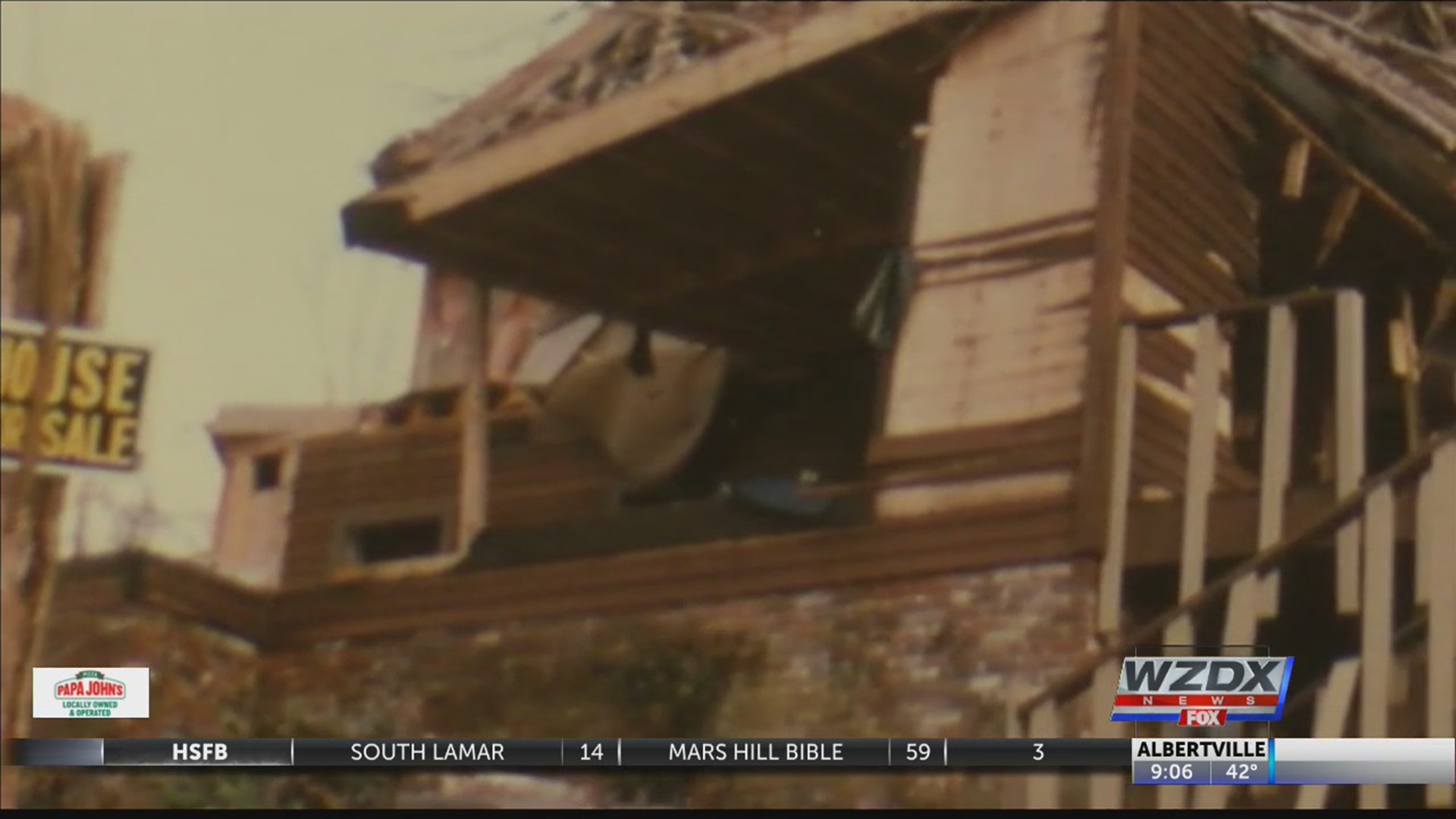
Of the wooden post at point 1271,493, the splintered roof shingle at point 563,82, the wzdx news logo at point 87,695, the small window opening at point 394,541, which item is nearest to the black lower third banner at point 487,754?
the wzdx news logo at point 87,695

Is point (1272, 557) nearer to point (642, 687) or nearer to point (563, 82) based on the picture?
point (642, 687)

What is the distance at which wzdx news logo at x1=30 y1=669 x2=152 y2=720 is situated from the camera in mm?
9672

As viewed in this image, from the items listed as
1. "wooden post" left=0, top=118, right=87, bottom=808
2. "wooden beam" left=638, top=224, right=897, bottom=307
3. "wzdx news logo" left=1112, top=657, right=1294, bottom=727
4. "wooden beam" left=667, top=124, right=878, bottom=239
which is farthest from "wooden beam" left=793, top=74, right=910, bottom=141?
"wzdx news logo" left=1112, top=657, right=1294, bottom=727

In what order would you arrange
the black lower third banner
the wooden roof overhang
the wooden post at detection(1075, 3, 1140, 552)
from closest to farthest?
the black lower third banner → the wooden post at detection(1075, 3, 1140, 552) → the wooden roof overhang

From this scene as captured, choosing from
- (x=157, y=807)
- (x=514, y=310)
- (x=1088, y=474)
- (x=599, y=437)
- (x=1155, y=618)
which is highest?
(x=514, y=310)

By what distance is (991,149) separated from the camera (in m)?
11.0

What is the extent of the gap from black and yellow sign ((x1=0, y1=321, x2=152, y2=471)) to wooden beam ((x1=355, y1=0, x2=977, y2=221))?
10.4ft

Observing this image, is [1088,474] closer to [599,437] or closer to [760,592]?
[760,592]

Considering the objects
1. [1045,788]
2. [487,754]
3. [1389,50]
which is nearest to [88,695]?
[487,754]

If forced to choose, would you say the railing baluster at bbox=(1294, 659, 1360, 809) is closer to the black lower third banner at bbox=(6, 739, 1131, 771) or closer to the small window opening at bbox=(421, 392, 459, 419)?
the black lower third banner at bbox=(6, 739, 1131, 771)

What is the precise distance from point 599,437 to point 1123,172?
454 centimetres

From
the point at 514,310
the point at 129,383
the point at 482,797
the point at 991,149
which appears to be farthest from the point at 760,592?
the point at 514,310

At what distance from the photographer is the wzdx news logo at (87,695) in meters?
9.67

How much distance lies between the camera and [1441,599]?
871 cm
